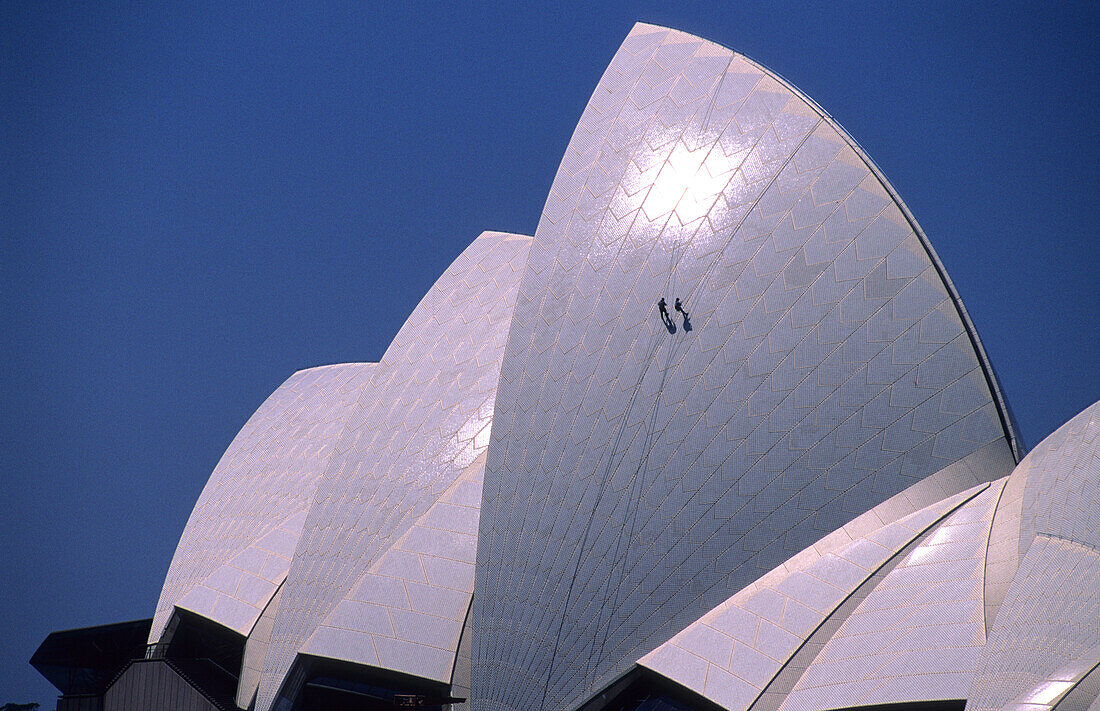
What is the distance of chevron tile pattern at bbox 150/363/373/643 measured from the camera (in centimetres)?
2369

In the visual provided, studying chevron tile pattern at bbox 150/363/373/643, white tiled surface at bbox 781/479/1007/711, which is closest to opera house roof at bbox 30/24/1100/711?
white tiled surface at bbox 781/479/1007/711

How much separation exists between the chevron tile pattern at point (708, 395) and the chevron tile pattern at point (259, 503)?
7.41m

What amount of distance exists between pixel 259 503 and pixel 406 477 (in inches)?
283

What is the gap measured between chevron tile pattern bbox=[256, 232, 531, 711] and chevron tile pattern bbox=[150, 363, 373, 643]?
2.13m

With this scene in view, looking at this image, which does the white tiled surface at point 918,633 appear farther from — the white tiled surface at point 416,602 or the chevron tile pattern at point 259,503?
A: the chevron tile pattern at point 259,503

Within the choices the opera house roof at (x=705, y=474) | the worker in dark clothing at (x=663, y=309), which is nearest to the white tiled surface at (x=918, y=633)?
the opera house roof at (x=705, y=474)

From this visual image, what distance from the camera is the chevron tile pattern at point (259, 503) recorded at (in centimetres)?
2369

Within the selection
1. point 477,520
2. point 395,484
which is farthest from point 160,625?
point 477,520

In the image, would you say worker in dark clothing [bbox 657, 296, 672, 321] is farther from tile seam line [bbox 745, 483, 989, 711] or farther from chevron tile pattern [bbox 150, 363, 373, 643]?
chevron tile pattern [bbox 150, 363, 373, 643]

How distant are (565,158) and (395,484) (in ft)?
25.8

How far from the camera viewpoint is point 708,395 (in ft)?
59.4

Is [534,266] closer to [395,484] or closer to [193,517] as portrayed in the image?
[395,484]

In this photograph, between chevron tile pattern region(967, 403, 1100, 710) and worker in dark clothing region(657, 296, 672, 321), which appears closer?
chevron tile pattern region(967, 403, 1100, 710)

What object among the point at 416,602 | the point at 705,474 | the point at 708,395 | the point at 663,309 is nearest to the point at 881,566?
the point at 705,474
